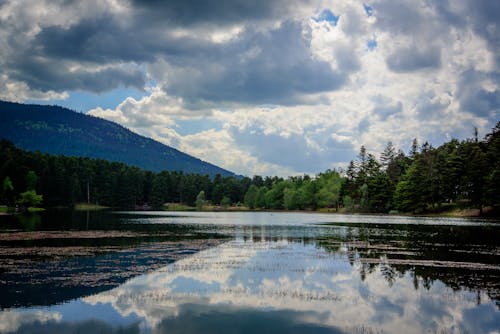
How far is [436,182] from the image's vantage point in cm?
13350

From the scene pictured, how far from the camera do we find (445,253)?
142ft

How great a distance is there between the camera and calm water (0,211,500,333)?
1928 cm

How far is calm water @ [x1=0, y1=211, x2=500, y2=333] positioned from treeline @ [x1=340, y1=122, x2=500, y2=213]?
3005 inches

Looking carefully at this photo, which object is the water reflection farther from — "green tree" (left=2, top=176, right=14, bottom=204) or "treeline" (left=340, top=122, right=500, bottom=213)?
"green tree" (left=2, top=176, right=14, bottom=204)

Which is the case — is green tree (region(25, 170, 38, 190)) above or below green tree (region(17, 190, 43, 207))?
above

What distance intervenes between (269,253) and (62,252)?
17.9 meters

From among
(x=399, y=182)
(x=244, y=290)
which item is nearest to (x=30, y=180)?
(x=399, y=182)

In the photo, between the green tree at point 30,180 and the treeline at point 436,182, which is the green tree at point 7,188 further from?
the treeline at point 436,182

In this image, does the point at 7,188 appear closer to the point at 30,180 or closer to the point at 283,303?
the point at 30,180

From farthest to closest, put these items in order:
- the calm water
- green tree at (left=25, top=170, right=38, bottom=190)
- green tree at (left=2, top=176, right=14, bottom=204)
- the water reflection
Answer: green tree at (left=25, top=170, right=38, bottom=190), green tree at (left=2, top=176, right=14, bottom=204), the calm water, the water reflection

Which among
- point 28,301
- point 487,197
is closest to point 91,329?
point 28,301

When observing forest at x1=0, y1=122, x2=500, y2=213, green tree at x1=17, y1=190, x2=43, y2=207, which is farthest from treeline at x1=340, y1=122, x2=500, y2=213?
green tree at x1=17, y1=190, x2=43, y2=207

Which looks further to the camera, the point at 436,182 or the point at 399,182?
the point at 399,182

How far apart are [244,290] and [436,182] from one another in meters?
120
